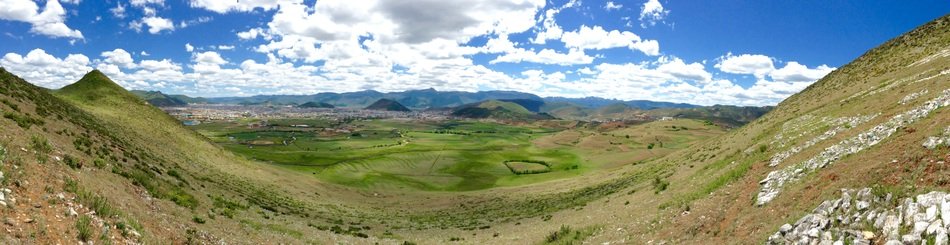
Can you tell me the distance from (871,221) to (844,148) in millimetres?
14973

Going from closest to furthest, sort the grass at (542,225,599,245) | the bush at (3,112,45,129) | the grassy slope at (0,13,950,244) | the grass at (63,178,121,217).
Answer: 1. the grass at (63,178,121,217)
2. the grassy slope at (0,13,950,244)
3. the bush at (3,112,45,129)
4. the grass at (542,225,599,245)

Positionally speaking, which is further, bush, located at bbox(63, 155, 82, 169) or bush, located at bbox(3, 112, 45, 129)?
bush, located at bbox(3, 112, 45, 129)

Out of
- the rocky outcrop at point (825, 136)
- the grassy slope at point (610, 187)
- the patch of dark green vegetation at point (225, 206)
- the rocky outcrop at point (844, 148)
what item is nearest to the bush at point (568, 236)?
the grassy slope at point (610, 187)

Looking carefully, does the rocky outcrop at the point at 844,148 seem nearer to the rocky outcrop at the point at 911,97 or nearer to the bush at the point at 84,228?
the rocky outcrop at the point at 911,97

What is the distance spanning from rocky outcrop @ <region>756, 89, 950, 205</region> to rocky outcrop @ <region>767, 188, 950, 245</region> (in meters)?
6.31

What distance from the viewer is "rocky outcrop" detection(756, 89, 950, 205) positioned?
82.5ft

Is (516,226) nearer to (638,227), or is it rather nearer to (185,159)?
(638,227)

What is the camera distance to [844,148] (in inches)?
1072

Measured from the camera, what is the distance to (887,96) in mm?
40594

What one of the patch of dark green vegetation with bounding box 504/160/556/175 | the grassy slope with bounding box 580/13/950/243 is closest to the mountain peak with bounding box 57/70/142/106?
the patch of dark green vegetation with bounding box 504/160/556/175

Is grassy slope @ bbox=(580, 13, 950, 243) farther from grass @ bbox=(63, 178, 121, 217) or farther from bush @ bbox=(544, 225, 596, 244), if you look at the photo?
grass @ bbox=(63, 178, 121, 217)

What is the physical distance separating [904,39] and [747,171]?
76.3 metres

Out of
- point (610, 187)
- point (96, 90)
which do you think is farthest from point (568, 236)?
point (96, 90)

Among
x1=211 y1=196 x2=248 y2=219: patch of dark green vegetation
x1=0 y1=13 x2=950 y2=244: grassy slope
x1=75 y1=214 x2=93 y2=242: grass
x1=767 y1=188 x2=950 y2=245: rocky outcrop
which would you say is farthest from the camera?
x1=211 y1=196 x2=248 y2=219: patch of dark green vegetation
